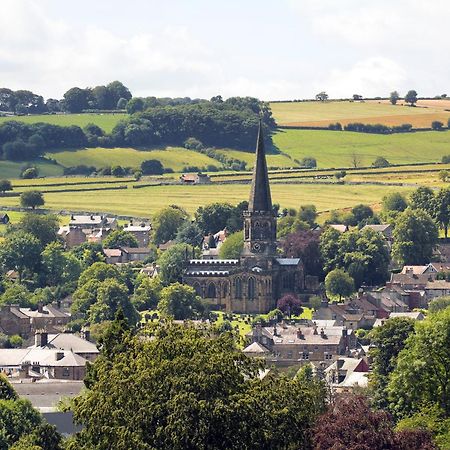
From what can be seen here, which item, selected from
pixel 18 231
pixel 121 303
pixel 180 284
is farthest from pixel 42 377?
pixel 18 231

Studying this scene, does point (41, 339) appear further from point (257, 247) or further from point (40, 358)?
point (257, 247)

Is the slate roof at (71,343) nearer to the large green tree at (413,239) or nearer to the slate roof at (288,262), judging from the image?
the slate roof at (288,262)

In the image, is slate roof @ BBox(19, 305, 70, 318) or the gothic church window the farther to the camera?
the gothic church window

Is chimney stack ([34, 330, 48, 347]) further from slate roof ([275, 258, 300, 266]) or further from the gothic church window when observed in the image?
slate roof ([275, 258, 300, 266])

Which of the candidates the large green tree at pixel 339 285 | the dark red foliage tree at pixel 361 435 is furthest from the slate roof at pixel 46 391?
the large green tree at pixel 339 285

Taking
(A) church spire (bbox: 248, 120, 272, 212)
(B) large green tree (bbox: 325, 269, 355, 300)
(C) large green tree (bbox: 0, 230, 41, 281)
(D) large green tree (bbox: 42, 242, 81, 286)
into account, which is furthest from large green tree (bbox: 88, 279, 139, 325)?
(A) church spire (bbox: 248, 120, 272, 212)

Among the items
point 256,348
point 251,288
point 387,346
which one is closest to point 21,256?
point 251,288
